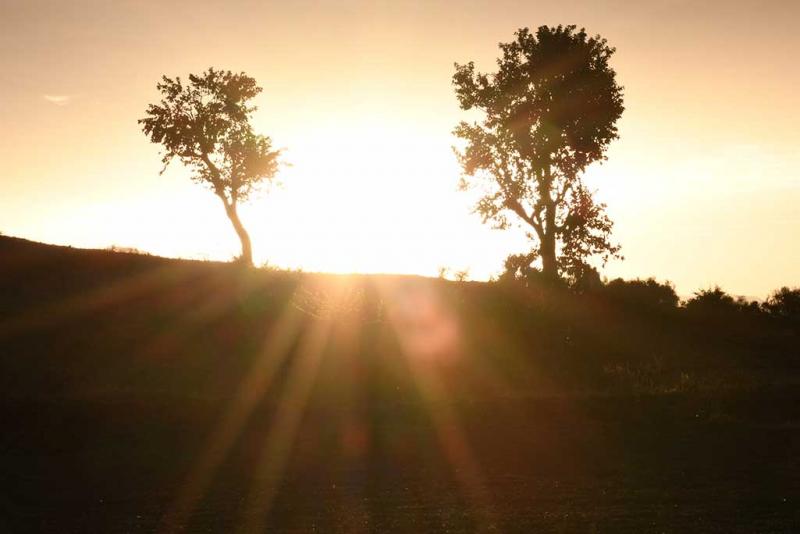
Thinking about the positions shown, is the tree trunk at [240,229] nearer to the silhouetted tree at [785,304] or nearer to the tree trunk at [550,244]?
the tree trunk at [550,244]

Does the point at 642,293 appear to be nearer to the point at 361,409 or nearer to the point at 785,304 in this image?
the point at 785,304

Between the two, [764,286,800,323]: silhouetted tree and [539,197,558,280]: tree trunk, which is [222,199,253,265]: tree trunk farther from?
[764,286,800,323]: silhouetted tree

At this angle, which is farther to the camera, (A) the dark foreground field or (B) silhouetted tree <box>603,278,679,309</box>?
(B) silhouetted tree <box>603,278,679,309</box>

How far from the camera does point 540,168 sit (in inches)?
1687

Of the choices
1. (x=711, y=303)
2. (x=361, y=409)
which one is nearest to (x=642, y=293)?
(x=711, y=303)

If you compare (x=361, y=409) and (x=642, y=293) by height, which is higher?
(x=642, y=293)

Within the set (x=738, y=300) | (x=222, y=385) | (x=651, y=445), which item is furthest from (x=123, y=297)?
(x=738, y=300)

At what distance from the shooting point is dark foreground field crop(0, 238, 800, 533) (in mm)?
12680

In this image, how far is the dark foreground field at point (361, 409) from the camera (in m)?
12.7

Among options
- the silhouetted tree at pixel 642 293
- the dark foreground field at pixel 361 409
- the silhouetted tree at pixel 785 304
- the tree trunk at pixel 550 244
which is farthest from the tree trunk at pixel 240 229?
the silhouetted tree at pixel 785 304

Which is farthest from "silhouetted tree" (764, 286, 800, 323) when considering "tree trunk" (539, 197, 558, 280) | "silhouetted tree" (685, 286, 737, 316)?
"tree trunk" (539, 197, 558, 280)

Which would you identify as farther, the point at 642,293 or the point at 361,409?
the point at 642,293

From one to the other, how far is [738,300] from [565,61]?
17721 mm

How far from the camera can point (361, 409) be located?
20.9 m
